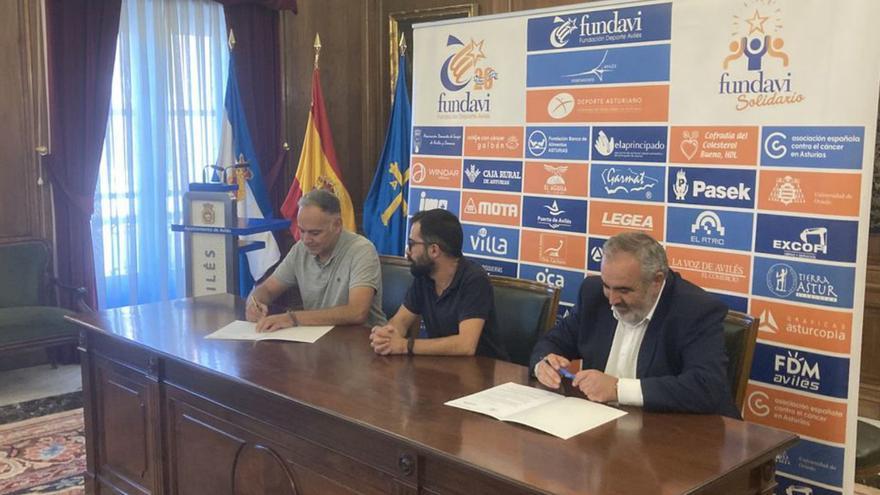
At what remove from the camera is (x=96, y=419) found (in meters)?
3.30

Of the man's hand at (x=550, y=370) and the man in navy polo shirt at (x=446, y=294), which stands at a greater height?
the man in navy polo shirt at (x=446, y=294)

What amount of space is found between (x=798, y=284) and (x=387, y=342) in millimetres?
1526

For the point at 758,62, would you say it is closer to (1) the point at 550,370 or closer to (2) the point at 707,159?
(2) the point at 707,159

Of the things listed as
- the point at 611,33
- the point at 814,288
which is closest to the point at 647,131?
the point at 611,33

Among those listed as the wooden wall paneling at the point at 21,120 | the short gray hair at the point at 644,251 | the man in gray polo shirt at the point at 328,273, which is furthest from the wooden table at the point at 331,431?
the wooden wall paneling at the point at 21,120

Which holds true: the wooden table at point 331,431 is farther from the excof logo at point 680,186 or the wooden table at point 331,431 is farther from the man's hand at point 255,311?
the excof logo at point 680,186

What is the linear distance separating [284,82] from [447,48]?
95.0 inches

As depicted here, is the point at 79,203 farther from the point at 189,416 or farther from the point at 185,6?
the point at 189,416

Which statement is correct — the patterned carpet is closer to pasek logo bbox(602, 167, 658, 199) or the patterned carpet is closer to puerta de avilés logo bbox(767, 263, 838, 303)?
pasek logo bbox(602, 167, 658, 199)

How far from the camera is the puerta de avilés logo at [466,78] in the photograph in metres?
4.15

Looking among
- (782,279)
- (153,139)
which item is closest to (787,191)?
(782,279)

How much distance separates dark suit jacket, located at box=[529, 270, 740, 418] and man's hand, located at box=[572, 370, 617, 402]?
3.2 inches

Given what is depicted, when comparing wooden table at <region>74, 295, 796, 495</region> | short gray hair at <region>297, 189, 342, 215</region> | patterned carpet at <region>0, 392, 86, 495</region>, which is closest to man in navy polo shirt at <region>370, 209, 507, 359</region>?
wooden table at <region>74, 295, 796, 495</region>

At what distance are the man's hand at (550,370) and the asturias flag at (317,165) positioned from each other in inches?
144
